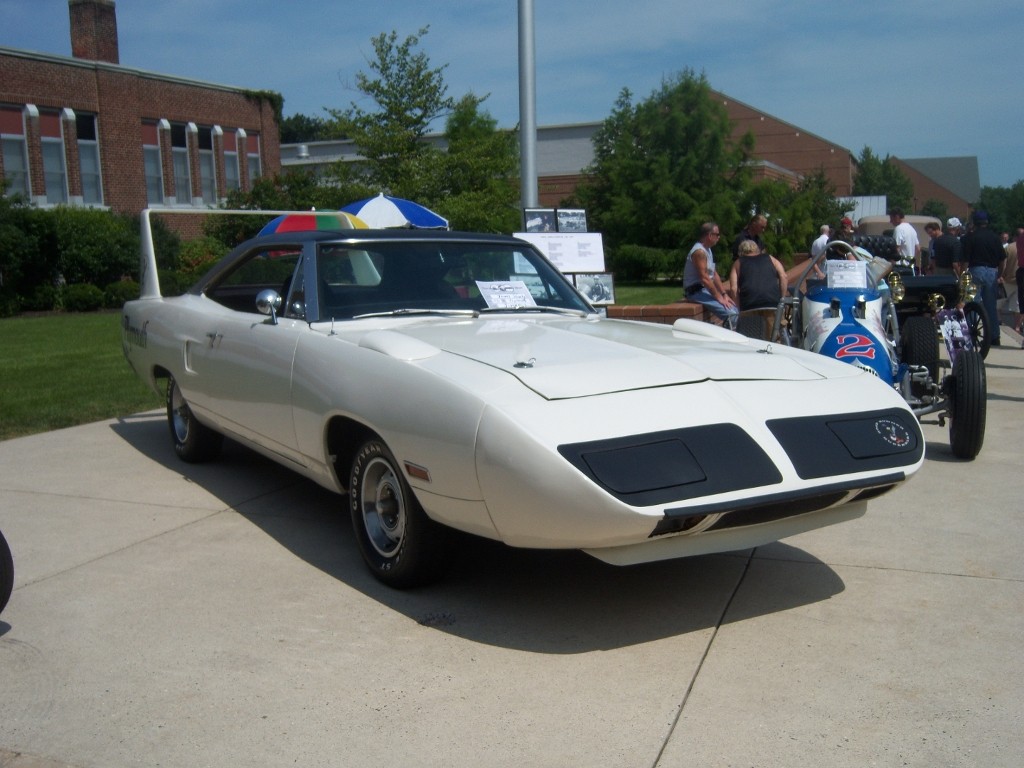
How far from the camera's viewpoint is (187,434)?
666 centimetres

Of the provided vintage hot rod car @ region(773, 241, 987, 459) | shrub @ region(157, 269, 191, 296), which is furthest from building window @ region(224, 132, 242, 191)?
vintage hot rod car @ region(773, 241, 987, 459)

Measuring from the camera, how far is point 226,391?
18.4 ft

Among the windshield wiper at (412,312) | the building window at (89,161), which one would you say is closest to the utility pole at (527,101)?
the windshield wiper at (412,312)

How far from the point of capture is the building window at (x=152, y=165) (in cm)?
3269

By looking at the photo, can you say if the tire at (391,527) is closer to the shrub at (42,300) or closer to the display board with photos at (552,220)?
the display board with photos at (552,220)

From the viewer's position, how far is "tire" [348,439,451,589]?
4.05 m

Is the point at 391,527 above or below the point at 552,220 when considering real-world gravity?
below

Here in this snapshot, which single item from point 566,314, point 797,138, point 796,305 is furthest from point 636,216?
point 797,138

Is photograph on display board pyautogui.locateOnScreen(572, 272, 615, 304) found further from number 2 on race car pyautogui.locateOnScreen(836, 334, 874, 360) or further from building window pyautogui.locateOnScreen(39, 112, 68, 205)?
building window pyautogui.locateOnScreen(39, 112, 68, 205)

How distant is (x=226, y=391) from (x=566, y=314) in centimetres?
185

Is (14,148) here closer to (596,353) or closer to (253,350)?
(253,350)

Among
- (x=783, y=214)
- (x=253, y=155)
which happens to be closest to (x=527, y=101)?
(x=783, y=214)

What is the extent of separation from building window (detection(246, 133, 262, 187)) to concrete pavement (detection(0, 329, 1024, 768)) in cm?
3247

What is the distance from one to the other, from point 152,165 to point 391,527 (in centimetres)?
3153
